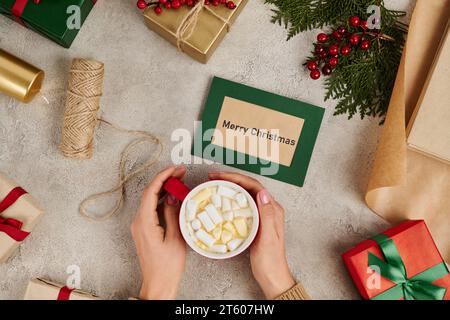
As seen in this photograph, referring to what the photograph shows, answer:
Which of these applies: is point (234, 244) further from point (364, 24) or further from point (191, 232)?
point (364, 24)

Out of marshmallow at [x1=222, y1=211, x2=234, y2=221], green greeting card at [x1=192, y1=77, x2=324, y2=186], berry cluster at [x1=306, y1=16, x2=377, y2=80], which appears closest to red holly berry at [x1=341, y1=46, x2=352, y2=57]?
berry cluster at [x1=306, y1=16, x2=377, y2=80]

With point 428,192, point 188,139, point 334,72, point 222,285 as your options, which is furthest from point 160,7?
point 428,192

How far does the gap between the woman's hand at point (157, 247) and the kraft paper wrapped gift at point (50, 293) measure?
0.15 metres

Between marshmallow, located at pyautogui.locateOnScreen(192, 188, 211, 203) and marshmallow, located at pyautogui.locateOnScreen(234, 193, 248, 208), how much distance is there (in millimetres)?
65

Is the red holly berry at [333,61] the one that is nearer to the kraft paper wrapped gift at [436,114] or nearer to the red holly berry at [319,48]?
the red holly berry at [319,48]

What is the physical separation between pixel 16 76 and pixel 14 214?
338 millimetres

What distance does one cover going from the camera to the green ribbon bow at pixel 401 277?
1004 mm

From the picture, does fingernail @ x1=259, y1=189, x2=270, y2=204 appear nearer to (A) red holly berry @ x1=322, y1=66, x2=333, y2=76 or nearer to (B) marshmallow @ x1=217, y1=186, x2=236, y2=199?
(B) marshmallow @ x1=217, y1=186, x2=236, y2=199

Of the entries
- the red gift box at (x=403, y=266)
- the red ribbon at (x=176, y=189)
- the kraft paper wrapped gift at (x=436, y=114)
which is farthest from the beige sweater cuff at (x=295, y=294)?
the kraft paper wrapped gift at (x=436, y=114)

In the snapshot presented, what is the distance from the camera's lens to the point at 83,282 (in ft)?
3.62

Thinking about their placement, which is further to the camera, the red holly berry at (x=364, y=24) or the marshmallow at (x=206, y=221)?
the red holly berry at (x=364, y=24)

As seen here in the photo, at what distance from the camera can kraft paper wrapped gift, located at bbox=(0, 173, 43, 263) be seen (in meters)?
1.03

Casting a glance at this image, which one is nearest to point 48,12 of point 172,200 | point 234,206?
point 172,200

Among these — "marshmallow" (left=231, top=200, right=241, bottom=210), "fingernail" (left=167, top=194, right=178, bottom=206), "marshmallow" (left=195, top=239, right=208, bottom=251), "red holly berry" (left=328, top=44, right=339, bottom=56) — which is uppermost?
"red holly berry" (left=328, top=44, right=339, bottom=56)
